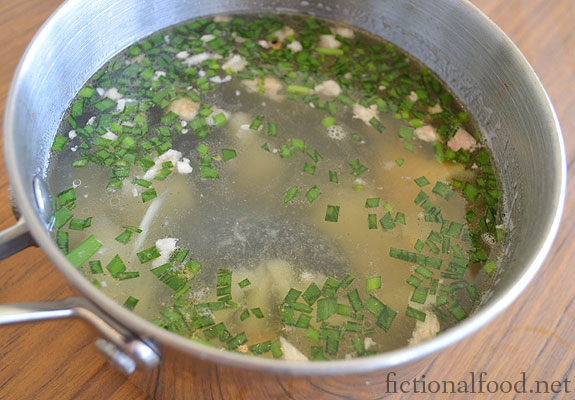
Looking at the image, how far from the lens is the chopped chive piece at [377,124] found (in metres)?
1.17

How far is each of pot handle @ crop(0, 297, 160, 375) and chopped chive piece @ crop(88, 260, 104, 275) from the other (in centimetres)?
27

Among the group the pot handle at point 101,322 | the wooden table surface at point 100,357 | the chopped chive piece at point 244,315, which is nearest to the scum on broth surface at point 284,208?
the chopped chive piece at point 244,315

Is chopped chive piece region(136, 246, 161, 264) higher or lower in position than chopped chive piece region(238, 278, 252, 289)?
lower

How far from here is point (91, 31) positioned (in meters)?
1.06

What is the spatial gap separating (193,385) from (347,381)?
22 centimetres

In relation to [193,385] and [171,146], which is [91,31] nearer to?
[171,146]

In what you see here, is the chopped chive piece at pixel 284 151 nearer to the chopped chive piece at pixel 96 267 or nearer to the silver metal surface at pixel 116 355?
the chopped chive piece at pixel 96 267

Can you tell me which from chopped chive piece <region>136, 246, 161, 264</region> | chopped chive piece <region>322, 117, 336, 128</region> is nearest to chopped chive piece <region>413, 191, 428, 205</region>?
chopped chive piece <region>322, 117, 336, 128</region>

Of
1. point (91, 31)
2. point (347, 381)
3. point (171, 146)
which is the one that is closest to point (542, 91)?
point (347, 381)

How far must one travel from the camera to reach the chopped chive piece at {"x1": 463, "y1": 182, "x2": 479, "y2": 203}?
109 centimetres

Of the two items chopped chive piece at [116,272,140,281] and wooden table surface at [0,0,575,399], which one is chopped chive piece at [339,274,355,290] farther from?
chopped chive piece at [116,272,140,281]

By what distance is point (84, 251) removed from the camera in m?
0.93

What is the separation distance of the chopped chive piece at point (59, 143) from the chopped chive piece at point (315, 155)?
1.70 feet

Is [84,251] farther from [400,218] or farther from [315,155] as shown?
[400,218]
